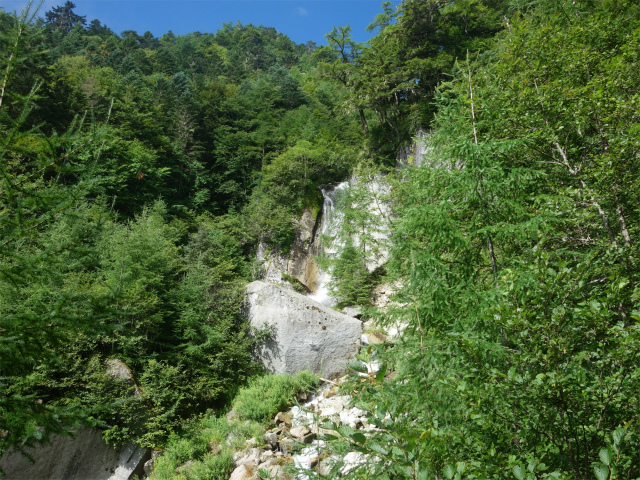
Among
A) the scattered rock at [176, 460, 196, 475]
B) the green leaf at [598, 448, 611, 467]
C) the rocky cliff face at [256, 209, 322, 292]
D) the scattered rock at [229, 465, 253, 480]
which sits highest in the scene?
the rocky cliff face at [256, 209, 322, 292]

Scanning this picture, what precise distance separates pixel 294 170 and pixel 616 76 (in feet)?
56.9

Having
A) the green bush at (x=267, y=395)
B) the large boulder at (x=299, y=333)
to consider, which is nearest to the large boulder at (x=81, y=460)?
the green bush at (x=267, y=395)

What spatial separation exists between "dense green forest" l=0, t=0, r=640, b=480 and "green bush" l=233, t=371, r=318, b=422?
0.91 m

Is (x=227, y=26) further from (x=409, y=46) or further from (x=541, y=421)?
(x=541, y=421)

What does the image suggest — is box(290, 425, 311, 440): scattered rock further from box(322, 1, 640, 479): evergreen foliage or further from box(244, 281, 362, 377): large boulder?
box(322, 1, 640, 479): evergreen foliage

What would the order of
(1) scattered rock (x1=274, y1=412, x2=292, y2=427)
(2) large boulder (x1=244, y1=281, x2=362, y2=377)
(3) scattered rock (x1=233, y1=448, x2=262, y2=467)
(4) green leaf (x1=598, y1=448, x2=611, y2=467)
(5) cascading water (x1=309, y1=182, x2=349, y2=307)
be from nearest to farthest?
(4) green leaf (x1=598, y1=448, x2=611, y2=467) < (3) scattered rock (x1=233, y1=448, x2=262, y2=467) < (1) scattered rock (x1=274, y1=412, x2=292, y2=427) < (2) large boulder (x1=244, y1=281, x2=362, y2=377) < (5) cascading water (x1=309, y1=182, x2=349, y2=307)

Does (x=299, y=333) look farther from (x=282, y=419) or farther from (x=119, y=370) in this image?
(x=119, y=370)

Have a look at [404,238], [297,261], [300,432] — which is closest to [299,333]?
[300,432]

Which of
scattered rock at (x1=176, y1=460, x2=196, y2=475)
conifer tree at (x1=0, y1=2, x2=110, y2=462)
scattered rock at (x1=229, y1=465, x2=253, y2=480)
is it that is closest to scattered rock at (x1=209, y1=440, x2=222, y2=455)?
scattered rock at (x1=176, y1=460, x2=196, y2=475)

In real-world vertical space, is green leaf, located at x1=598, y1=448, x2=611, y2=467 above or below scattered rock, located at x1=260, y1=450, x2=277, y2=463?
above

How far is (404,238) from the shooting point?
4.33 metres

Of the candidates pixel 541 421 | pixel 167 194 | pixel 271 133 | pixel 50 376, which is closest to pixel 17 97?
pixel 541 421

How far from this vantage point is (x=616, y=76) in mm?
4754

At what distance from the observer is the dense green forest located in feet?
6.19
